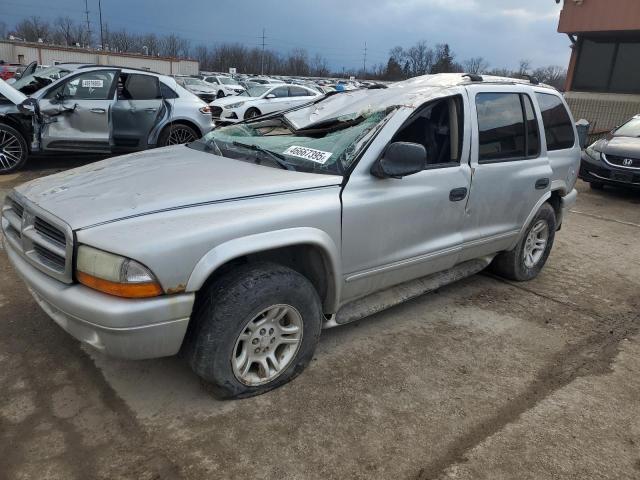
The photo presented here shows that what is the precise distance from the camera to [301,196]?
2.79m

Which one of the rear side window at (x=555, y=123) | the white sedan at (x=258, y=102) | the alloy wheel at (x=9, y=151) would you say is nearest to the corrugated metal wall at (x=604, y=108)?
the white sedan at (x=258, y=102)

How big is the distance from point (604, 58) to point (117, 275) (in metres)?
18.9

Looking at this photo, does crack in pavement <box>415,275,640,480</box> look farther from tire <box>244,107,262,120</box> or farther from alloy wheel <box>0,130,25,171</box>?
tire <box>244,107,262,120</box>

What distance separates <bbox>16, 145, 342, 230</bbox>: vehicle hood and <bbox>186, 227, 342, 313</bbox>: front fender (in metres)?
0.26

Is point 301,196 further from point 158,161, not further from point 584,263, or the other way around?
point 584,263

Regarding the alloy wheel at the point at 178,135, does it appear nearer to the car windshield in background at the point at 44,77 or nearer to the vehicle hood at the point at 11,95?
the car windshield in background at the point at 44,77

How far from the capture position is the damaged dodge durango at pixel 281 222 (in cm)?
235

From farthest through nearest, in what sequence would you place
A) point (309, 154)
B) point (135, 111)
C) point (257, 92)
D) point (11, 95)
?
point (257, 92) < point (135, 111) < point (11, 95) < point (309, 154)

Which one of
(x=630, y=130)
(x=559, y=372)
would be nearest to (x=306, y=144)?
(x=559, y=372)

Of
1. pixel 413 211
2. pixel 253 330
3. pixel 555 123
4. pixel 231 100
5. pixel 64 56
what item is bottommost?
pixel 253 330

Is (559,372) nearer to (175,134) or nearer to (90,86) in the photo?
(175,134)

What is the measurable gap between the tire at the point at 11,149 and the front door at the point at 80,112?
31cm

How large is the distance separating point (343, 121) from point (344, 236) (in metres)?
0.95

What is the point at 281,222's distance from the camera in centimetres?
264
